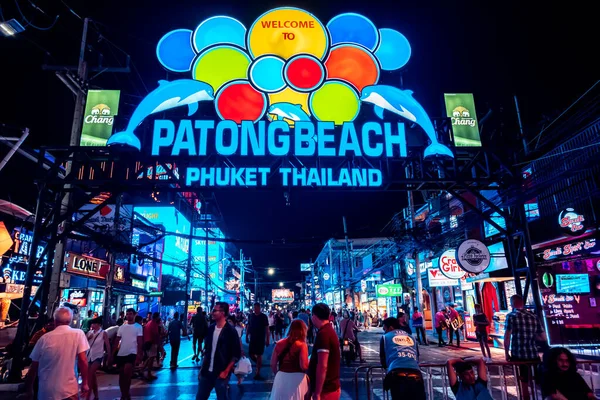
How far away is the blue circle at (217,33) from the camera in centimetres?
1394

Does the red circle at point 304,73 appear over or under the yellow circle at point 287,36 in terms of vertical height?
under

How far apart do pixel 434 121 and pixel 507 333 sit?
7.71 meters

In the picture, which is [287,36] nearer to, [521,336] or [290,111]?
[290,111]

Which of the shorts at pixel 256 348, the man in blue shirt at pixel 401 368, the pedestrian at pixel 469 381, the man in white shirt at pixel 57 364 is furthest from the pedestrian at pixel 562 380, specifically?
the shorts at pixel 256 348

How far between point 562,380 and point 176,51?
13851mm

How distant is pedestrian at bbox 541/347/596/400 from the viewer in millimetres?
5234

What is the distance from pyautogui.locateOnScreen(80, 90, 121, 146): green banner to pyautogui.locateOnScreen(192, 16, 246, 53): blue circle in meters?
3.26

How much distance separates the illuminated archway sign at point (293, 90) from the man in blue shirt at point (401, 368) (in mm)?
6901

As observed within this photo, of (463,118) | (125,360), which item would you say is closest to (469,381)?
(125,360)

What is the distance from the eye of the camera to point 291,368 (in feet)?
16.7

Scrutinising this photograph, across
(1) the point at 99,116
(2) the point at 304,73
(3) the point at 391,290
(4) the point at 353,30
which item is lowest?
(3) the point at 391,290

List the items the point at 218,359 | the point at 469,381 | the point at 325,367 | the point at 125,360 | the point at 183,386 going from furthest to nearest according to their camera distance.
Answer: the point at 183,386
the point at 125,360
the point at 218,359
the point at 469,381
the point at 325,367

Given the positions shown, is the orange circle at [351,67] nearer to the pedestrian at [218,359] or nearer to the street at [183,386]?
the street at [183,386]

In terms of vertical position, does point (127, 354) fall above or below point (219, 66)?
below
